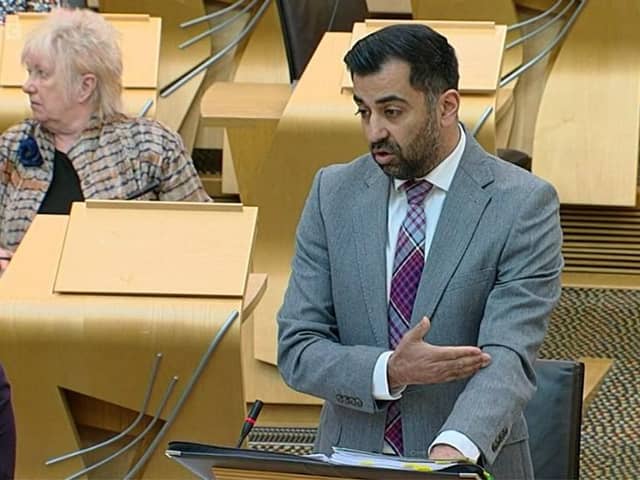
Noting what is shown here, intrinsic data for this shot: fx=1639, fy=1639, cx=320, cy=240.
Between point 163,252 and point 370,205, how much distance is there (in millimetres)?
942

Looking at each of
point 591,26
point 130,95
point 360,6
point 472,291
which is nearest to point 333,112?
point 130,95

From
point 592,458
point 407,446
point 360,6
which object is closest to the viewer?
point 407,446

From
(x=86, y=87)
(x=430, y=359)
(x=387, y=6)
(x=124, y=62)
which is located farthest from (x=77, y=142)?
(x=430, y=359)

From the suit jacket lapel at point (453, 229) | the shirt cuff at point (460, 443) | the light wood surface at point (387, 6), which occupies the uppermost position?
the suit jacket lapel at point (453, 229)

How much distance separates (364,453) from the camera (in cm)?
225

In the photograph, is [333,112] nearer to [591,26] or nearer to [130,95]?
[130,95]

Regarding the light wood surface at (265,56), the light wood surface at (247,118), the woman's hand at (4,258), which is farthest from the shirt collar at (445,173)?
the light wood surface at (265,56)

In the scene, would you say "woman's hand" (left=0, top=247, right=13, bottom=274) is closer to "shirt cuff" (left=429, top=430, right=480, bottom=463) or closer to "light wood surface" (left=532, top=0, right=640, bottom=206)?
"shirt cuff" (left=429, top=430, right=480, bottom=463)

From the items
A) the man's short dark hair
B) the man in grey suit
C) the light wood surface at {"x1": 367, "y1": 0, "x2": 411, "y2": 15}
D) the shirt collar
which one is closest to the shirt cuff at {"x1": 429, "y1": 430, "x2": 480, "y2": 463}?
the man in grey suit

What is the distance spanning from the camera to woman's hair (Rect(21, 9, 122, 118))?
4.07 meters

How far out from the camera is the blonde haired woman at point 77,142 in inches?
157

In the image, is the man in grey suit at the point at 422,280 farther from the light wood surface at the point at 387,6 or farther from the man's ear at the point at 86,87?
the light wood surface at the point at 387,6

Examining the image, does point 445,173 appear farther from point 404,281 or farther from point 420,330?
point 420,330

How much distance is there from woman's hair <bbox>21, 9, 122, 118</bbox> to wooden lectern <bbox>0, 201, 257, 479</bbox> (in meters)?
0.73
